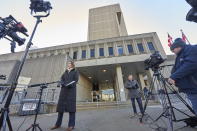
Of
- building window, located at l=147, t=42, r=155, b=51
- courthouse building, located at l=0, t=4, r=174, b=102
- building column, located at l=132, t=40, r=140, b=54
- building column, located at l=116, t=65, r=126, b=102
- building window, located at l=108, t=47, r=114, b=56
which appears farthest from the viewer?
building window, located at l=108, t=47, r=114, b=56

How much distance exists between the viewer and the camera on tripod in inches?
85.3

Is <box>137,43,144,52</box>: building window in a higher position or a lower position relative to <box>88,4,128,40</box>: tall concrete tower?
lower

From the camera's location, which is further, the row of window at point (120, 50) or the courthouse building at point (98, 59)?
the row of window at point (120, 50)

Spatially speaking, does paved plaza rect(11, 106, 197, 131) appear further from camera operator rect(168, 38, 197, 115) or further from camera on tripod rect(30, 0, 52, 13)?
camera on tripod rect(30, 0, 52, 13)

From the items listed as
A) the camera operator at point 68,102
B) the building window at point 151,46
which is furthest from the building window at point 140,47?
the camera operator at point 68,102

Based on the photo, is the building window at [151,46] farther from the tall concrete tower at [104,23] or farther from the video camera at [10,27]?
the video camera at [10,27]

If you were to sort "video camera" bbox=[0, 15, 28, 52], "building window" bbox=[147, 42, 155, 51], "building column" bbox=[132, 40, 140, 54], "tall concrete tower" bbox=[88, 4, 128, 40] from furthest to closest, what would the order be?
"tall concrete tower" bbox=[88, 4, 128, 40] → "building window" bbox=[147, 42, 155, 51] → "building column" bbox=[132, 40, 140, 54] → "video camera" bbox=[0, 15, 28, 52]

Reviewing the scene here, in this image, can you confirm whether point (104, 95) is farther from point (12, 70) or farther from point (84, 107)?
point (12, 70)

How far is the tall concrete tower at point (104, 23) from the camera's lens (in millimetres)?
22938

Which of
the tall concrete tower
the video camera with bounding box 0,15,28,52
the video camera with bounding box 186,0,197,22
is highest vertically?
the tall concrete tower

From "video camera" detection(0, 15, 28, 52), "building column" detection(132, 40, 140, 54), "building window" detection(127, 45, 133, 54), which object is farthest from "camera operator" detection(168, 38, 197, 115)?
"building window" detection(127, 45, 133, 54)

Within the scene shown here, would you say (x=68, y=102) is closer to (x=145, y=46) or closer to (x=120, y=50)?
(x=120, y=50)

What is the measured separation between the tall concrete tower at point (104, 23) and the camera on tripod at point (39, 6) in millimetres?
20820

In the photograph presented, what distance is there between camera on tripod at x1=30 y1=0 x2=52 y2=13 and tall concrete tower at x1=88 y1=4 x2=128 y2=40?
68.3 ft
